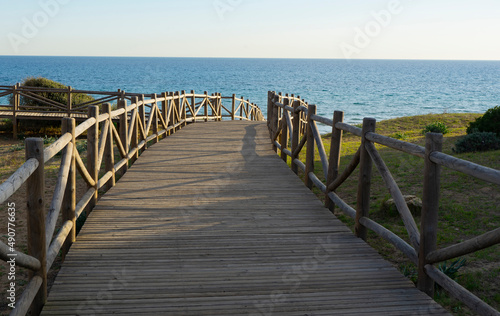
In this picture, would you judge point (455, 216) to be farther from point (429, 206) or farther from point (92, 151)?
point (92, 151)

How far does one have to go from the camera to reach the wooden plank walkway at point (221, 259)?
11.6 ft

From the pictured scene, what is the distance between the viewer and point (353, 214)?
5363mm

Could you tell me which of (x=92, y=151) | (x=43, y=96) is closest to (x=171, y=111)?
(x=43, y=96)

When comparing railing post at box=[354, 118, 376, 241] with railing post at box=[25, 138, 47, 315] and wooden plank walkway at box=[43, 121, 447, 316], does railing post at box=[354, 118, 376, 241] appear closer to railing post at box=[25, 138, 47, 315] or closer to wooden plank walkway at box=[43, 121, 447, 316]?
wooden plank walkway at box=[43, 121, 447, 316]

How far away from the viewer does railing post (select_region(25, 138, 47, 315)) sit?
3.49 metres

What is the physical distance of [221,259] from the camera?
14.5ft

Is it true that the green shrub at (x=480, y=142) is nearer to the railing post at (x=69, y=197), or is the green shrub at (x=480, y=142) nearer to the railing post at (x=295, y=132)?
the railing post at (x=295, y=132)

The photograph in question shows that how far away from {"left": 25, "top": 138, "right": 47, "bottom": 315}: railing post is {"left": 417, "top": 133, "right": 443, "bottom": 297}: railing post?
2952mm

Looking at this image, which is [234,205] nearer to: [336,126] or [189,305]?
[336,126]

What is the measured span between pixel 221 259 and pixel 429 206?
6.20ft

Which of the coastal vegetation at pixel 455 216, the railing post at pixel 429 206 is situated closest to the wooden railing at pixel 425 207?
the railing post at pixel 429 206

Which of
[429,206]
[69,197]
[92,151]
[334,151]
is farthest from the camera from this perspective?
[334,151]

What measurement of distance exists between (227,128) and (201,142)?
3511 mm

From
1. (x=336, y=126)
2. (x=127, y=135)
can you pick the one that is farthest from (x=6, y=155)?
(x=336, y=126)
